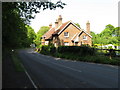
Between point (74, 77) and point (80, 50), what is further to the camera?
point (80, 50)

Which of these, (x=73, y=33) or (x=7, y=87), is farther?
(x=73, y=33)

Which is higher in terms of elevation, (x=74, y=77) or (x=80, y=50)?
(x=80, y=50)

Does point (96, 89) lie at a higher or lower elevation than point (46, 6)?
lower

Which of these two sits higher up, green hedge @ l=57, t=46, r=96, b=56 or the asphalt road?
green hedge @ l=57, t=46, r=96, b=56

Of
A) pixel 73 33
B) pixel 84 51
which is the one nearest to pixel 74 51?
pixel 84 51

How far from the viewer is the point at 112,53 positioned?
20.6m

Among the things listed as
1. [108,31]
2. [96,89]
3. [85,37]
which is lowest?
[96,89]

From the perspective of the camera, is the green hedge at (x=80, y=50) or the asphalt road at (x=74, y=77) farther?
the green hedge at (x=80, y=50)

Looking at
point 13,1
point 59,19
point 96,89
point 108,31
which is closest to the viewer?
point 96,89

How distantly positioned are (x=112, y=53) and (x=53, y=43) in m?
25.2

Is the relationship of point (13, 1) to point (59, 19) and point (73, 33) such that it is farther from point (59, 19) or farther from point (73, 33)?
point (59, 19)

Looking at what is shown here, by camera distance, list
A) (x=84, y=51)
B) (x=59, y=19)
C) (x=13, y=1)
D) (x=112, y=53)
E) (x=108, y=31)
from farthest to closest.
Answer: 1. (x=108, y=31)
2. (x=59, y=19)
3. (x=84, y=51)
4. (x=112, y=53)
5. (x=13, y=1)

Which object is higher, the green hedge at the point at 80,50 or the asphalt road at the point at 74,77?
the green hedge at the point at 80,50

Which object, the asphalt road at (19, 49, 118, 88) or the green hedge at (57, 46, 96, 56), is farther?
the green hedge at (57, 46, 96, 56)
